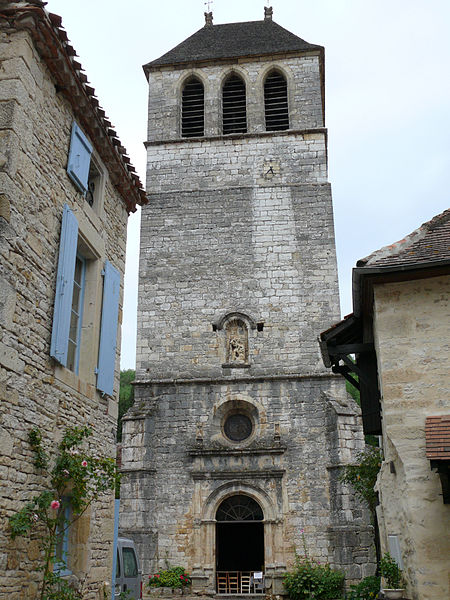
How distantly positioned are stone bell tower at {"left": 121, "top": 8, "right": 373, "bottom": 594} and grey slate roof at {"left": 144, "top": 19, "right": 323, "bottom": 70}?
0.32 feet

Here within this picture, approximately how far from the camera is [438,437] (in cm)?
584

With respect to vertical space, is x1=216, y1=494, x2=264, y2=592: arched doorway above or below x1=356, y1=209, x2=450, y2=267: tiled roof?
below

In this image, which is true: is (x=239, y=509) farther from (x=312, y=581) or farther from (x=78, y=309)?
(x=78, y=309)

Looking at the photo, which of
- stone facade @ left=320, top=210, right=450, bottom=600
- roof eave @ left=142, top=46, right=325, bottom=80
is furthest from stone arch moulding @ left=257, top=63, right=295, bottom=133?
stone facade @ left=320, top=210, right=450, bottom=600

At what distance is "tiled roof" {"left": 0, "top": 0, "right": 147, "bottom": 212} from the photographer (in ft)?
18.6

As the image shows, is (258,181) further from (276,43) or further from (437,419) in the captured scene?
(437,419)

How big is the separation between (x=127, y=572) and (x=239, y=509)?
533 cm

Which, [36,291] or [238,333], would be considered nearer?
[36,291]

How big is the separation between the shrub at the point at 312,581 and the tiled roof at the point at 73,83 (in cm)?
842

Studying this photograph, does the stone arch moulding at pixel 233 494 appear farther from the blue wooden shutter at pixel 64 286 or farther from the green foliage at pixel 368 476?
the blue wooden shutter at pixel 64 286

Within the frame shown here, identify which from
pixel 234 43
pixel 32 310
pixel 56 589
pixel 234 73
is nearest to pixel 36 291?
pixel 32 310

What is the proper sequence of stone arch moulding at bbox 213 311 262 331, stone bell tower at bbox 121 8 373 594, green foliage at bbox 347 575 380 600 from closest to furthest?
green foliage at bbox 347 575 380 600, stone bell tower at bbox 121 8 373 594, stone arch moulding at bbox 213 311 262 331

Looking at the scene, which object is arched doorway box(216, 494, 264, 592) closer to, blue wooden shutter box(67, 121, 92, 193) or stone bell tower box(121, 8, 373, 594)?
stone bell tower box(121, 8, 373, 594)

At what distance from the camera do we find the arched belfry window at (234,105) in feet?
59.7
